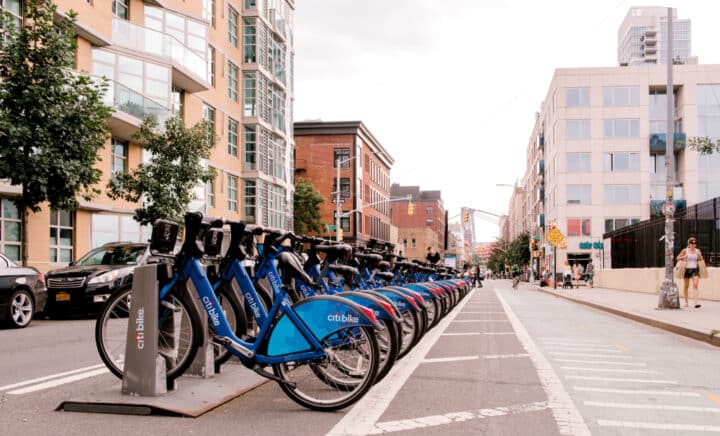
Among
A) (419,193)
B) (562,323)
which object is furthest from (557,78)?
(419,193)

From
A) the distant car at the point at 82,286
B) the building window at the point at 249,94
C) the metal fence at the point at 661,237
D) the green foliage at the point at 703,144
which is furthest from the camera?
the building window at the point at 249,94

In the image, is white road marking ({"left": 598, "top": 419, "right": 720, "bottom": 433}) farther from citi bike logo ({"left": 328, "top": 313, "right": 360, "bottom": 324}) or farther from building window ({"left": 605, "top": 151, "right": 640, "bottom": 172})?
building window ({"left": 605, "top": 151, "right": 640, "bottom": 172})

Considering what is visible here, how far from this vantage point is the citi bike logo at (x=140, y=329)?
5.53m

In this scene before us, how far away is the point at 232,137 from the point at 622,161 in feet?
139

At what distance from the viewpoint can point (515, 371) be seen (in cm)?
789

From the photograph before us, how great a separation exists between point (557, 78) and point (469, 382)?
221 ft

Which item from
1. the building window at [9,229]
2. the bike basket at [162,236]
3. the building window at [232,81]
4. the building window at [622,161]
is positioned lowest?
the bike basket at [162,236]

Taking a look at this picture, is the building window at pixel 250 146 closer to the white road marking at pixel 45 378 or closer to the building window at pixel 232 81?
the building window at pixel 232 81

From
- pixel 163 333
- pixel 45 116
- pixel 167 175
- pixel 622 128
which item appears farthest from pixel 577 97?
pixel 163 333

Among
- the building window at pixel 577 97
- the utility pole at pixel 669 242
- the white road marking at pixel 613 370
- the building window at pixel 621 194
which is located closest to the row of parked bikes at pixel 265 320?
the white road marking at pixel 613 370

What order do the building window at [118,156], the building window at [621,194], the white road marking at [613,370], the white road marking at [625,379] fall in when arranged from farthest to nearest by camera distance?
the building window at [621,194] → the building window at [118,156] → the white road marking at [613,370] → the white road marking at [625,379]

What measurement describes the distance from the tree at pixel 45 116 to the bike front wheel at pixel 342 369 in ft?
42.2

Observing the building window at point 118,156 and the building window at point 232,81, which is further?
the building window at point 232,81

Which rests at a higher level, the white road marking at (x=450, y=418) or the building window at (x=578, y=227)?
the building window at (x=578, y=227)
